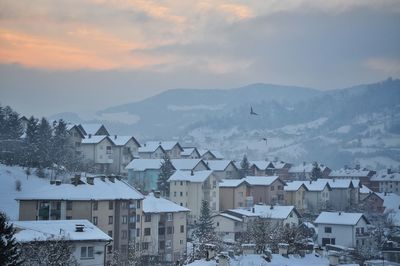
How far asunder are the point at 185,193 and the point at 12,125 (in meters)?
19.6

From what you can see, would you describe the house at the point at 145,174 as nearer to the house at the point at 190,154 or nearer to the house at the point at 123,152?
the house at the point at 123,152

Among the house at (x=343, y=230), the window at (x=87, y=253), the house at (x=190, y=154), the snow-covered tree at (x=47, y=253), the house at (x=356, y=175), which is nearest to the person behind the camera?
the snow-covered tree at (x=47, y=253)

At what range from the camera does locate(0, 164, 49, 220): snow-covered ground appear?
45562 mm

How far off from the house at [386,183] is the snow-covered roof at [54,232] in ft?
285

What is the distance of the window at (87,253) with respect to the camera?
3089 cm

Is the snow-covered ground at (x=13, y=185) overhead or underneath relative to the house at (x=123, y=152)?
underneath

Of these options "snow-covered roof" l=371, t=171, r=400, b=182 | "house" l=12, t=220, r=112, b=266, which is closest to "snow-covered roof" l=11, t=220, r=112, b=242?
"house" l=12, t=220, r=112, b=266

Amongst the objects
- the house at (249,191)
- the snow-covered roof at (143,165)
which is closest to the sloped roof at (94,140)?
the snow-covered roof at (143,165)

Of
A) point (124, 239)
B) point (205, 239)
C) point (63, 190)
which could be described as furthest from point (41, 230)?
point (205, 239)

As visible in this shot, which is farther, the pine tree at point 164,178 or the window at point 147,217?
the pine tree at point 164,178

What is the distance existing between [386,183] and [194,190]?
56.5 meters

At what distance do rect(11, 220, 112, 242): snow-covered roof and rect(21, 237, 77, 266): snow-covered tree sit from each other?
491 millimetres

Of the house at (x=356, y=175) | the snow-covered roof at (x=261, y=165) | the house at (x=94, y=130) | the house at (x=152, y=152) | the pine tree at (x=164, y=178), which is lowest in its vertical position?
the pine tree at (x=164, y=178)

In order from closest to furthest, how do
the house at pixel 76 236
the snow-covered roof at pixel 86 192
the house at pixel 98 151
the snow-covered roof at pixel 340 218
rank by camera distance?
the house at pixel 76 236
the snow-covered roof at pixel 86 192
the snow-covered roof at pixel 340 218
the house at pixel 98 151
